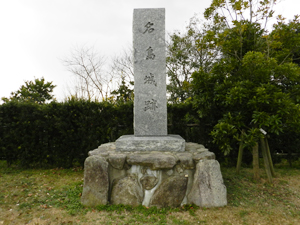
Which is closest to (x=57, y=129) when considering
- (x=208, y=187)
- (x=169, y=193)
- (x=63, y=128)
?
(x=63, y=128)

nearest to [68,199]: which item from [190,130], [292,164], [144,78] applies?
[144,78]

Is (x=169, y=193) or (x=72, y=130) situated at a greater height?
(x=72, y=130)

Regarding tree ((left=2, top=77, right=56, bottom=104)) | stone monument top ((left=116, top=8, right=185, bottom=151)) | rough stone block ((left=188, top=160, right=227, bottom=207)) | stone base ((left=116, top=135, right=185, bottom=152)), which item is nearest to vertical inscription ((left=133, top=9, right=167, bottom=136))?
stone monument top ((left=116, top=8, right=185, bottom=151))

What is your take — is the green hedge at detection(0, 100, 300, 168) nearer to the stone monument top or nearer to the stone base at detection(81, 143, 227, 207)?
the stone monument top

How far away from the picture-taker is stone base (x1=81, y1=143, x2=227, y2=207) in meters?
3.21

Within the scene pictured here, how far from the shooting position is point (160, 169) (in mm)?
3264

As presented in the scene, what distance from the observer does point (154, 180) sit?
3.29 metres

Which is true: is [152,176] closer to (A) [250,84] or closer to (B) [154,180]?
(B) [154,180]

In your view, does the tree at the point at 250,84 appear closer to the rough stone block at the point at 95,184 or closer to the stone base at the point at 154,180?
the stone base at the point at 154,180

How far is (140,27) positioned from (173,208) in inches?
131

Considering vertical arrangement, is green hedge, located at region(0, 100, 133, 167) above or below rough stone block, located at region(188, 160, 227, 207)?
above

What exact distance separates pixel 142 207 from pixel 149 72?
2424 mm

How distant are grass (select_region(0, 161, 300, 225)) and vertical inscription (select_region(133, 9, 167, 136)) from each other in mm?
1547

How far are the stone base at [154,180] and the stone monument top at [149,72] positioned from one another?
0.78 meters
